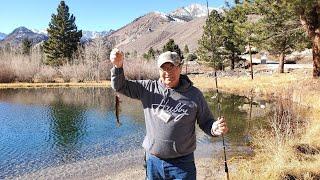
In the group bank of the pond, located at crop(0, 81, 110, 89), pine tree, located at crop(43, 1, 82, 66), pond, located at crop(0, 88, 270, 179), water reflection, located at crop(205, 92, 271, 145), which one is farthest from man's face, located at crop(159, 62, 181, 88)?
pine tree, located at crop(43, 1, 82, 66)

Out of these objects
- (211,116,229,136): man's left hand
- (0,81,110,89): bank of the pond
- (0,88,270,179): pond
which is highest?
(211,116,229,136): man's left hand

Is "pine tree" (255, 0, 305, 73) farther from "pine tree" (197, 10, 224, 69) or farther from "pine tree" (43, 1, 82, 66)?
"pine tree" (43, 1, 82, 66)

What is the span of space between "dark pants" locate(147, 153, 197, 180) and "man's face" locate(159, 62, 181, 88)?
0.76 meters

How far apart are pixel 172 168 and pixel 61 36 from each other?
68760 millimetres

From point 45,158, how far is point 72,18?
59542 mm

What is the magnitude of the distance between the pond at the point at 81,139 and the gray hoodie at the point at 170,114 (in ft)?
27.5

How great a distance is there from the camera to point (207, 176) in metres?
10.9

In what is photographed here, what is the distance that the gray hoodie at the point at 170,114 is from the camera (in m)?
4.43

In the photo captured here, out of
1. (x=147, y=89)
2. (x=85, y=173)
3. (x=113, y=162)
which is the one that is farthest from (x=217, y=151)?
(x=147, y=89)

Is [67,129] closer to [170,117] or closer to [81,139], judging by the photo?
[81,139]

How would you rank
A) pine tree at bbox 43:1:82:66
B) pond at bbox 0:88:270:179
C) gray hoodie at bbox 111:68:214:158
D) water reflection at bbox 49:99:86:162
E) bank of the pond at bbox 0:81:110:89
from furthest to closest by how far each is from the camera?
pine tree at bbox 43:1:82:66, bank of the pond at bbox 0:81:110:89, water reflection at bbox 49:99:86:162, pond at bbox 0:88:270:179, gray hoodie at bbox 111:68:214:158

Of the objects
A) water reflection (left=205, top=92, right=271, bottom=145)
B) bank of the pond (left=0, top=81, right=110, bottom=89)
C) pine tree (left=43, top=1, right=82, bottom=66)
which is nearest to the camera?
water reflection (left=205, top=92, right=271, bottom=145)

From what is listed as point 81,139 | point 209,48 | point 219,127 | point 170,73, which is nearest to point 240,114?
point 81,139

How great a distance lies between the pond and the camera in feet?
45.1
